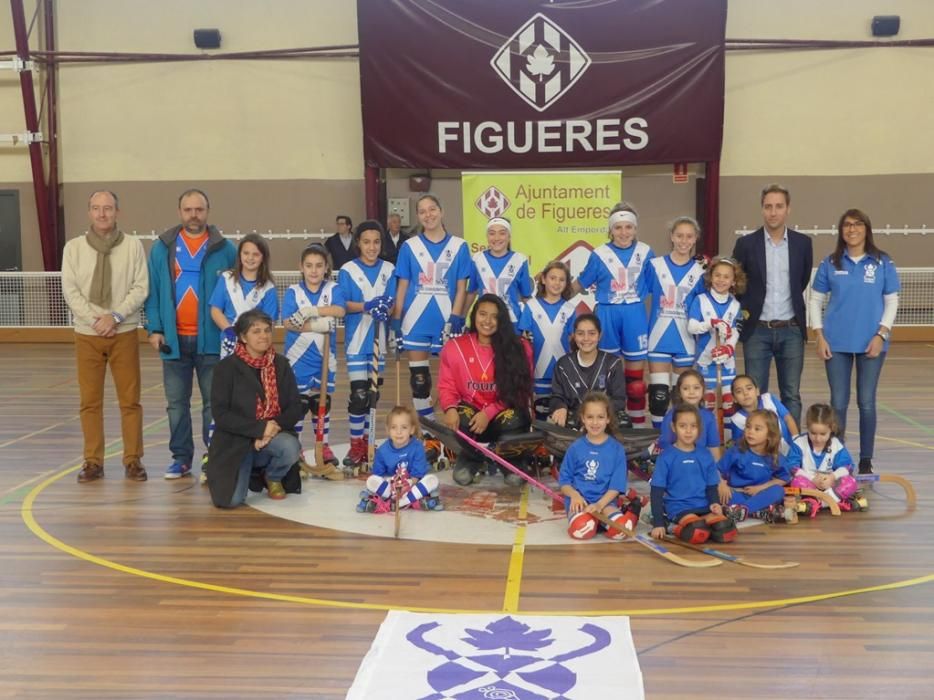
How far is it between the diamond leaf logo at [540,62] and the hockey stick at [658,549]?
8.90 metres

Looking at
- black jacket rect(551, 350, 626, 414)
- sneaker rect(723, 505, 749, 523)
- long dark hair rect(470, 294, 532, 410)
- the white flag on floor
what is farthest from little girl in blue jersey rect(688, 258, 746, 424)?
the white flag on floor

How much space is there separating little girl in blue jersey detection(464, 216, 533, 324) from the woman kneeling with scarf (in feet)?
4.72

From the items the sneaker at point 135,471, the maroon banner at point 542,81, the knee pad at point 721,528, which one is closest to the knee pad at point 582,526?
the knee pad at point 721,528

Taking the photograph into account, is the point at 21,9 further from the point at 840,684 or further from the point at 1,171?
the point at 840,684

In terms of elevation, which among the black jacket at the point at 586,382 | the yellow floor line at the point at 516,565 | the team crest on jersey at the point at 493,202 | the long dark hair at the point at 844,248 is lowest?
the yellow floor line at the point at 516,565

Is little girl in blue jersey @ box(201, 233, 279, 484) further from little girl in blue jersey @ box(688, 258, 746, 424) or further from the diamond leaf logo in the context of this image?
the diamond leaf logo

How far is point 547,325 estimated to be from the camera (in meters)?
6.85

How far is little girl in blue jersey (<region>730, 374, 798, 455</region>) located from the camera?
6.10 metres

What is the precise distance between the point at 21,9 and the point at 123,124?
5.63 feet

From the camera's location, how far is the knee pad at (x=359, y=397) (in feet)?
22.4

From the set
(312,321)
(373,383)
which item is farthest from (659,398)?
(312,321)

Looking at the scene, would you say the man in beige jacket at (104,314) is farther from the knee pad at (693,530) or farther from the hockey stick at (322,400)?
the knee pad at (693,530)

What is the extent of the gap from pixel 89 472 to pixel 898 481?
4442 millimetres

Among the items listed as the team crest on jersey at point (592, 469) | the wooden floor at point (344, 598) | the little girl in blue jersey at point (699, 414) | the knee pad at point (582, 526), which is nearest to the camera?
the wooden floor at point (344, 598)
